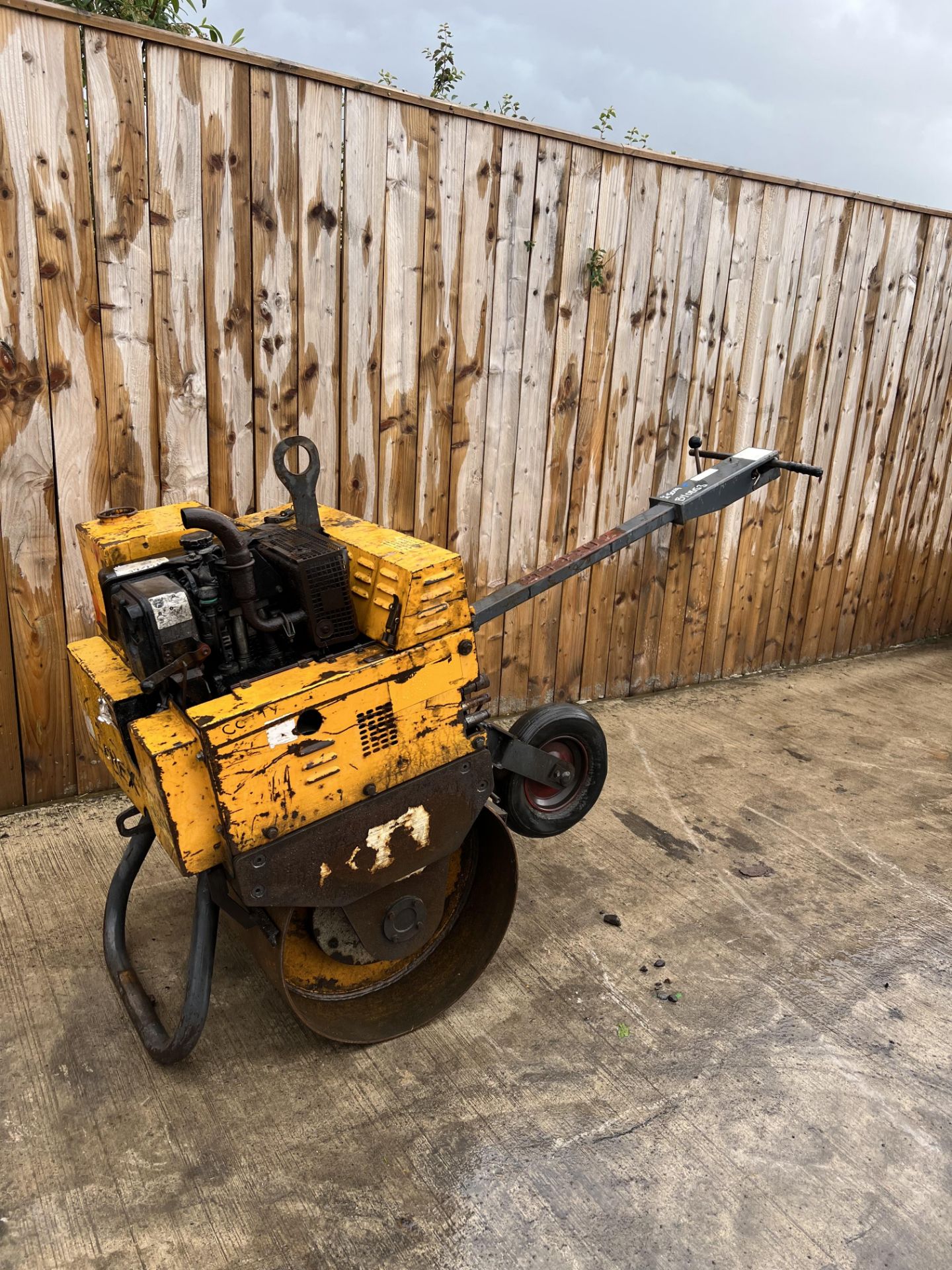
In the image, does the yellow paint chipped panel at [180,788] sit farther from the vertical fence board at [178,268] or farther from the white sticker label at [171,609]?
the vertical fence board at [178,268]

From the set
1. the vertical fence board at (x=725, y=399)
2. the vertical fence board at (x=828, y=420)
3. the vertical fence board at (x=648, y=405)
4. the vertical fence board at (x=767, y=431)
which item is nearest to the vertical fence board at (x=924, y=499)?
the vertical fence board at (x=828, y=420)

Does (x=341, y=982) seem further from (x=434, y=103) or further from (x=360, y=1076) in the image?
(x=434, y=103)

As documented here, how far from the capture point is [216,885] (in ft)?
6.56

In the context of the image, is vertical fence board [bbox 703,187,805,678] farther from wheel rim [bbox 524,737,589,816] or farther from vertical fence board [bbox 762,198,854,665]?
wheel rim [bbox 524,737,589,816]

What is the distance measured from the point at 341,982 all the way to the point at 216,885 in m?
0.45

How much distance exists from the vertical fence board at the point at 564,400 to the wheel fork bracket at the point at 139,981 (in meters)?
2.06

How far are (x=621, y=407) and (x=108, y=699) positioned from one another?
8.74 feet

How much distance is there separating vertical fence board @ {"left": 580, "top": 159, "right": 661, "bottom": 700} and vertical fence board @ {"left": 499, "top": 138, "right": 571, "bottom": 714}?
333 millimetres

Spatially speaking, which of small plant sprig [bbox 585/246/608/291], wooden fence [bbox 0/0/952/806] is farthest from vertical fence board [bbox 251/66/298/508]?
small plant sprig [bbox 585/246/608/291]

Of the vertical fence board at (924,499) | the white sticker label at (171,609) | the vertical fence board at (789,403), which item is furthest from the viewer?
the vertical fence board at (924,499)

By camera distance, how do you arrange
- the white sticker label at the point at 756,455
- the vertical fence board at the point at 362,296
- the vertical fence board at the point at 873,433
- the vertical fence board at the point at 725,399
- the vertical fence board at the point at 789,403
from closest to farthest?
1. the vertical fence board at the point at 362,296
2. the white sticker label at the point at 756,455
3. the vertical fence board at the point at 725,399
4. the vertical fence board at the point at 789,403
5. the vertical fence board at the point at 873,433

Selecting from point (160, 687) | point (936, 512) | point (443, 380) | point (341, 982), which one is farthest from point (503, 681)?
point (936, 512)

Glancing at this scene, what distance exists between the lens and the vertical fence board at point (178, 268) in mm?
2621

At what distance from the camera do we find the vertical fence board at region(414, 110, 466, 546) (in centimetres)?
312
